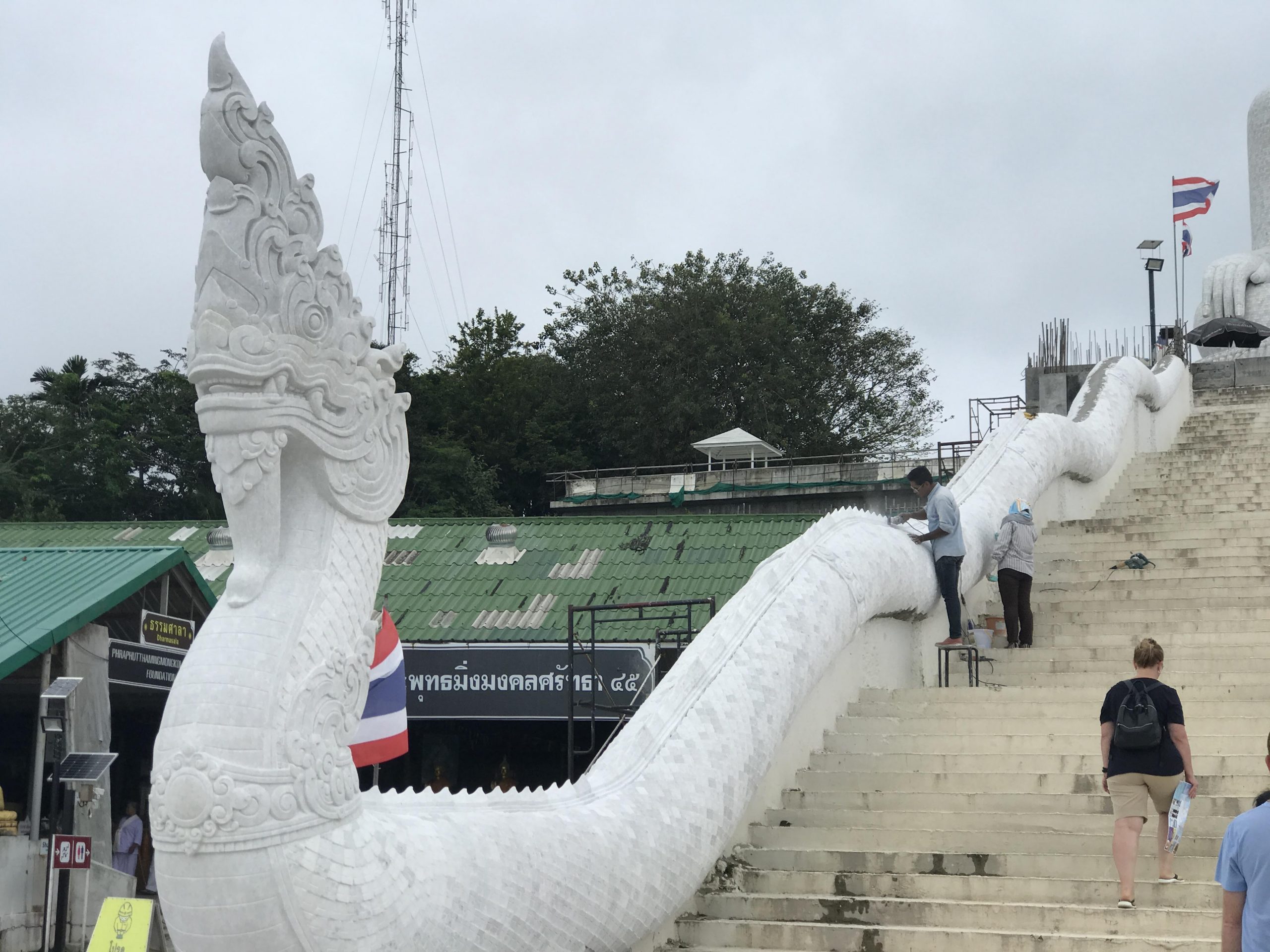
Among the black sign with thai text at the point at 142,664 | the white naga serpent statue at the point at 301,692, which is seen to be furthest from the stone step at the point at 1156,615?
the black sign with thai text at the point at 142,664

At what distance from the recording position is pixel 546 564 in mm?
18719

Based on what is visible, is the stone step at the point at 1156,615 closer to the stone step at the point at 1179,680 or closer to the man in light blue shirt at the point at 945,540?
the stone step at the point at 1179,680

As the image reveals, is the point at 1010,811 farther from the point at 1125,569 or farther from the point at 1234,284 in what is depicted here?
the point at 1234,284

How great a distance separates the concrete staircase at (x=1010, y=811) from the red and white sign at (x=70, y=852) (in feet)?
17.5

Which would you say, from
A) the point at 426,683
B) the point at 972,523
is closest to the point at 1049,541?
the point at 972,523

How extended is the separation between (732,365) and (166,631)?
26.0m

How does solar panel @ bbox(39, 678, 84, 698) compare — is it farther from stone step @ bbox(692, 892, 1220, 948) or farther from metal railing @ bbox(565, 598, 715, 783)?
stone step @ bbox(692, 892, 1220, 948)

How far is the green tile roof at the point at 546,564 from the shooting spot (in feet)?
56.1

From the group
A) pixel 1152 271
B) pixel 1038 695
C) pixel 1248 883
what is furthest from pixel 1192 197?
pixel 1248 883

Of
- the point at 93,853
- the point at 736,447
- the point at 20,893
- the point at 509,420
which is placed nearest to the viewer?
the point at 20,893

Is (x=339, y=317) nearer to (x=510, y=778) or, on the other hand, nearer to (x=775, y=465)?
(x=510, y=778)

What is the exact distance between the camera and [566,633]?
16.7m

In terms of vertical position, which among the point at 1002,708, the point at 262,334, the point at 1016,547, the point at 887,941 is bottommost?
the point at 887,941

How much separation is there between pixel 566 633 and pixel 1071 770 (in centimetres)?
977
